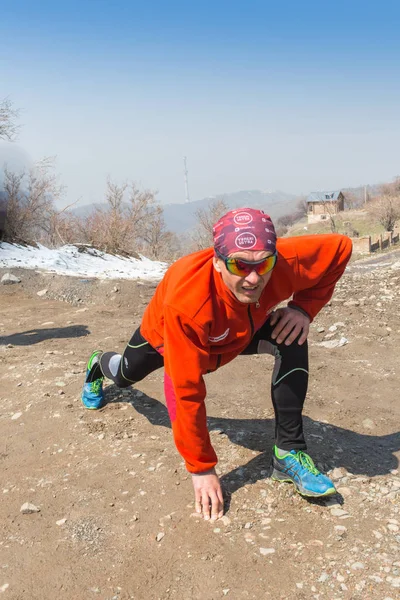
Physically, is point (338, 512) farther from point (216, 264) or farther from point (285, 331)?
point (216, 264)

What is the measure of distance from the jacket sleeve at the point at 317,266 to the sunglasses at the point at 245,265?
0.43 m

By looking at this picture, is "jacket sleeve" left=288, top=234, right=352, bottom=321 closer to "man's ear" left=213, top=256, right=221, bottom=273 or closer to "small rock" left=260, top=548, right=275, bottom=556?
"man's ear" left=213, top=256, right=221, bottom=273

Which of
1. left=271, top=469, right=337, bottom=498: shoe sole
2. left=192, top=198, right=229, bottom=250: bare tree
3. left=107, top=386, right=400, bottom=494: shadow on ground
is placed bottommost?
left=192, top=198, right=229, bottom=250: bare tree

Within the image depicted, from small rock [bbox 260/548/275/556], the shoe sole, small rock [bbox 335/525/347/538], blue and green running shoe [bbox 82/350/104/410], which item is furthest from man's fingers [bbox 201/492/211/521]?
blue and green running shoe [bbox 82/350/104/410]

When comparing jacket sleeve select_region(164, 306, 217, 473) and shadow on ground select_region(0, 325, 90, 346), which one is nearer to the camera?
jacket sleeve select_region(164, 306, 217, 473)

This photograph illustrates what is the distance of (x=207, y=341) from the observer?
7.22 ft

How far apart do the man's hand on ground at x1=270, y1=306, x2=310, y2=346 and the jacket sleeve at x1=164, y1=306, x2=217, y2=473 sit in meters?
0.57

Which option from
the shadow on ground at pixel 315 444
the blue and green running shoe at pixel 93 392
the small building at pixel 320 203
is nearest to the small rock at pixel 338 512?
the shadow on ground at pixel 315 444

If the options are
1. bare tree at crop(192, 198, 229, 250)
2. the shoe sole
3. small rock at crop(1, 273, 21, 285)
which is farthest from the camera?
bare tree at crop(192, 198, 229, 250)

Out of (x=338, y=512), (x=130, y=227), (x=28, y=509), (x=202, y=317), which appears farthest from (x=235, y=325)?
(x=130, y=227)

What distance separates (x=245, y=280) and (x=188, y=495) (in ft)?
Result: 4.31

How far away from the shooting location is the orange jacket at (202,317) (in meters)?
2.09

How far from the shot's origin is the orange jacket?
2094 mm

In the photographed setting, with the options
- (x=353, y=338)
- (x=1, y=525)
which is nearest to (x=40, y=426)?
(x=1, y=525)
